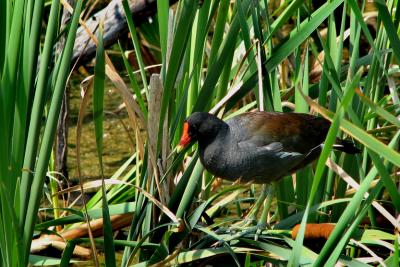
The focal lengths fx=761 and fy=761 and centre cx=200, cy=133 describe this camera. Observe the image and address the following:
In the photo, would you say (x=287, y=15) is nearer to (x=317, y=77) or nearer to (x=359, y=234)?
(x=359, y=234)

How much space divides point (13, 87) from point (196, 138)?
A: 0.72 m

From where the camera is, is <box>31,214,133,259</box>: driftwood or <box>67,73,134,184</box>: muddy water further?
<box>67,73,134,184</box>: muddy water

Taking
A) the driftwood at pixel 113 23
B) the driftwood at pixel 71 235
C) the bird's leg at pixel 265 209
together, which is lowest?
the driftwood at pixel 71 235

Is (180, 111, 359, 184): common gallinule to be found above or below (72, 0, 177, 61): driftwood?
below

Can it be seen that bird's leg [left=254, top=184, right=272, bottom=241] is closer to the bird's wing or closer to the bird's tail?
the bird's wing

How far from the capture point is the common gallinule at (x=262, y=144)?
222cm

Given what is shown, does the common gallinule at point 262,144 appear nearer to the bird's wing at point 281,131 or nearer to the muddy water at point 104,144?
the bird's wing at point 281,131

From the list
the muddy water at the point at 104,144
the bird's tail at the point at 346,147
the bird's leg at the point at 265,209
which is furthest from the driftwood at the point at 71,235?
the bird's tail at the point at 346,147

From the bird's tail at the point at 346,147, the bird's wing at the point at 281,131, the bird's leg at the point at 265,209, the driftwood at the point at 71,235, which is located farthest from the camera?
the driftwood at the point at 71,235

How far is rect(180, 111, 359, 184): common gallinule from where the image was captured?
222 centimetres

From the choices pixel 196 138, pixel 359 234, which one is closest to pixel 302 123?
pixel 196 138

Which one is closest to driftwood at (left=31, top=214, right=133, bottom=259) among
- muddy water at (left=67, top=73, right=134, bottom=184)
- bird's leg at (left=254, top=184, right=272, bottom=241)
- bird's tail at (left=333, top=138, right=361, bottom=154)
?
bird's leg at (left=254, top=184, right=272, bottom=241)

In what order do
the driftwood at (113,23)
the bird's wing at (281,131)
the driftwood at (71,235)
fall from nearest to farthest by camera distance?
1. the bird's wing at (281,131)
2. the driftwood at (71,235)
3. the driftwood at (113,23)

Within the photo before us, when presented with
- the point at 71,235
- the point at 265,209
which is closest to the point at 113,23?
the point at 71,235
